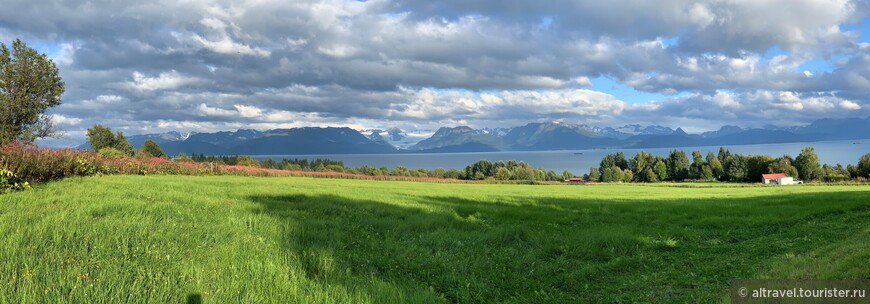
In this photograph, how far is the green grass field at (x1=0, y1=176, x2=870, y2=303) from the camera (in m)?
5.26

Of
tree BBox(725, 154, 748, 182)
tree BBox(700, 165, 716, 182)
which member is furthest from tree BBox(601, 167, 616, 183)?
tree BBox(725, 154, 748, 182)

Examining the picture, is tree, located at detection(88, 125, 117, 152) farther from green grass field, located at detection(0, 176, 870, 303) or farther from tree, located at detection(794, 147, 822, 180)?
tree, located at detection(794, 147, 822, 180)

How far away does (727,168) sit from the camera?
12138cm

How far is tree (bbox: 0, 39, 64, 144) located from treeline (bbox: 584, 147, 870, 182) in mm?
119029

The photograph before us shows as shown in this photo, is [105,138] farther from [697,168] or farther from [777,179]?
[697,168]

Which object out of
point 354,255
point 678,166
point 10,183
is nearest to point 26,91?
point 10,183

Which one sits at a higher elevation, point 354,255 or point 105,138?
point 105,138

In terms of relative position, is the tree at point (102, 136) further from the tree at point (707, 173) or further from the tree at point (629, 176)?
the tree at point (707, 173)

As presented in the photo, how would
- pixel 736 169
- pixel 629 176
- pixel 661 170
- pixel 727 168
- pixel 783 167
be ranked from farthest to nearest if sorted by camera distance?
pixel 629 176 → pixel 661 170 → pixel 727 168 → pixel 736 169 → pixel 783 167

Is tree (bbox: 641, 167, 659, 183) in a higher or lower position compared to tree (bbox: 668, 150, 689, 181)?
lower

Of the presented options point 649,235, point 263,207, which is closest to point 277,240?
point 263,207

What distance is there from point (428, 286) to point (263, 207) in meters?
7.81

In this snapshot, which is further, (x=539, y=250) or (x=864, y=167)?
(x=864, y=167)

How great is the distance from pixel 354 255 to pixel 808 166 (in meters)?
134
